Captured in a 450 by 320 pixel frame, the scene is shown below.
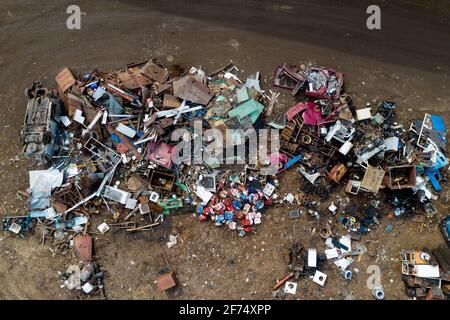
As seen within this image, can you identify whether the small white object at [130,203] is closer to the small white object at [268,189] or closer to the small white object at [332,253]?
the small white object at [268,189]

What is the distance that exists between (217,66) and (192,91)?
1.63 m

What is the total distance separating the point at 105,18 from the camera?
54.6ft

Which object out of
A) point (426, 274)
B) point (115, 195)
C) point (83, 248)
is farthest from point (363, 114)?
point (83, 248)

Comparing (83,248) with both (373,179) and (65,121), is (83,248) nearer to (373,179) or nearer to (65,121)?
(65,121)

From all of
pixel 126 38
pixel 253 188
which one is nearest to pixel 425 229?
pixel 253 188

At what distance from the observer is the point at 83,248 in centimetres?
1559

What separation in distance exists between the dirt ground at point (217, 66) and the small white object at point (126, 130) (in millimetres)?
2592

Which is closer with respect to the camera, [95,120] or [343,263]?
[343,263]

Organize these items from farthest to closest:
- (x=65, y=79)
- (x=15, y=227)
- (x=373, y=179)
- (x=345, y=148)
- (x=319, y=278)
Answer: (x=65, y=79) → (x=15, y=227) → (x=319, y=278) → (x=345, y=148) → (x=373, y=179)

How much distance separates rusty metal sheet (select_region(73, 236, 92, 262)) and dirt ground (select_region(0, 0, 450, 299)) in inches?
13.2

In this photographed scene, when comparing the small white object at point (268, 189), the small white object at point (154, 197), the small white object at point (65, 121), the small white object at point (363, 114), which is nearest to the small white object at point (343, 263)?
the small white object at point (268, 189)

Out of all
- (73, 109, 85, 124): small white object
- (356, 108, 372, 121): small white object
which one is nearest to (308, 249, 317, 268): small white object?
(356, 108, 372, 121): small white object

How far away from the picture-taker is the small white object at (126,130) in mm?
15594

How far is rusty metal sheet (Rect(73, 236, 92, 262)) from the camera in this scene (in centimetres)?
1558
